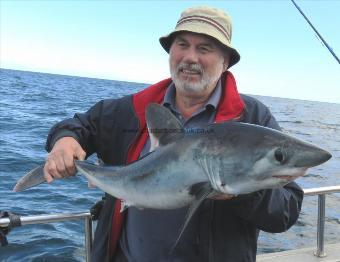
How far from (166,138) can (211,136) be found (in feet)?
1.01

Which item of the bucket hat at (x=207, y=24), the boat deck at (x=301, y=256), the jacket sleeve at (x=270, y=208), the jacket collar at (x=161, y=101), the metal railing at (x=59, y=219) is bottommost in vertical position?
the boat deck at (x=301, y=256)

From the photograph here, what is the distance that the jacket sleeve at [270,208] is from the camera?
262cm

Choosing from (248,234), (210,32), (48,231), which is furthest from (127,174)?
(48,231)

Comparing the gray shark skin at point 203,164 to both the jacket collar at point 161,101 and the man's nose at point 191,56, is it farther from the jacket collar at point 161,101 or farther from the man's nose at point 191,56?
the man's nose at point 191,56

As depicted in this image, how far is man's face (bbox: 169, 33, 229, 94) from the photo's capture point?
10.5 ft

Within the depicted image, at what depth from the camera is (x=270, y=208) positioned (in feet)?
8.72

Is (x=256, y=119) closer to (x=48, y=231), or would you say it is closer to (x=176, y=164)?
(x=176, y=164)

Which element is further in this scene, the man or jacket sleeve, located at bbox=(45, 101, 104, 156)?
jacket sleeve, located at bbox=(45, 101, 104, 156)

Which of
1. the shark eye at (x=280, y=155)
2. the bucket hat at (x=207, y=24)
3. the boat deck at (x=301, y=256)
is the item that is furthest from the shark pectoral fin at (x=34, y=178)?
the boat deck at (x=301, y=256)

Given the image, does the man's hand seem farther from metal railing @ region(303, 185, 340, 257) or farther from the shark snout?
metal railing @ region(303, 185, 340, 257)

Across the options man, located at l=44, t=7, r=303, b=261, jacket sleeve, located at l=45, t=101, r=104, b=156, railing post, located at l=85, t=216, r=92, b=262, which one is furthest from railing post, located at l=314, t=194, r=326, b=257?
jacket sleeve, located at l=45, t=101, r=104, b=156

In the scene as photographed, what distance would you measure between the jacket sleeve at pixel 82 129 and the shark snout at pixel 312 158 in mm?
1552

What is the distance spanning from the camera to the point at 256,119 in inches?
121

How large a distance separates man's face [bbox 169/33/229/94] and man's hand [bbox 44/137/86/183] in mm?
867
